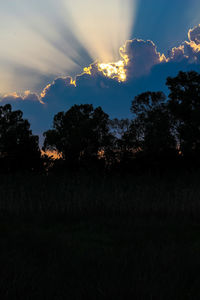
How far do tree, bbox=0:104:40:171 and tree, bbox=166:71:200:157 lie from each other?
52.3 ft

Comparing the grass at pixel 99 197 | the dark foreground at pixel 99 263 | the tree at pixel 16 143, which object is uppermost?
the tree at pixel 16 143

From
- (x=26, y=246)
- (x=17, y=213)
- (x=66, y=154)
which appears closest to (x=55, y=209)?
(x=17, y=213)

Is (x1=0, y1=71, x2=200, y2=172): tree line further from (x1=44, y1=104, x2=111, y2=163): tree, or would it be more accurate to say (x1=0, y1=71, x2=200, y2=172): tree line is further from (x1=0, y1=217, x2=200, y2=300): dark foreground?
(x1=0, y1=217, x2=200, y2=300): dark foreground

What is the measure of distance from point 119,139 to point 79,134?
15.3ft

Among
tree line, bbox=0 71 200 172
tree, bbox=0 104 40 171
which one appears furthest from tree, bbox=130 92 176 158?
tree, bbox=0 104 40 171

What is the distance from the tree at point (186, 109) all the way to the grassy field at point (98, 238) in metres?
13.5

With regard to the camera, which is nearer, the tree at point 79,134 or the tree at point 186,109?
the tree at point 186,109

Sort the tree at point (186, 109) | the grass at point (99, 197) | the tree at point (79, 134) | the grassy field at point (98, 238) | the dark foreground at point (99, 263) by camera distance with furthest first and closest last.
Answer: the tree at point (79, 134)
the tree at point (186, 109)
the grass at point (99, 197)
the grassy field at point (98, 238)
the dark foreground at point (99, 263)

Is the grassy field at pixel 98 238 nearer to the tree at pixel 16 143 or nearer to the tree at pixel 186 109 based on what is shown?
the tree at pixel 186 109

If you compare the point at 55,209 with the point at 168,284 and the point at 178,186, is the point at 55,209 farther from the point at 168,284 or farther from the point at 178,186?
the point at 168,284

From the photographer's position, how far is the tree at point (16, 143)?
32.0 meters

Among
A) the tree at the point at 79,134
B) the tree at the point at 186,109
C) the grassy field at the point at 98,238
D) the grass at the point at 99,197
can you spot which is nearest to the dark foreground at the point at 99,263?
the grassy field at the point at 98,238

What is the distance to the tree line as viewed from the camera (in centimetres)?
2620

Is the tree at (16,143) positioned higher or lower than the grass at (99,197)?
higher
